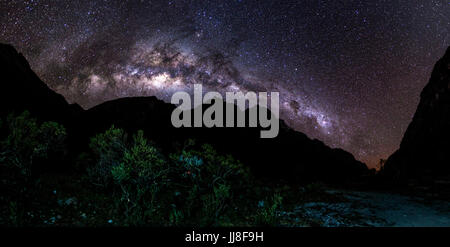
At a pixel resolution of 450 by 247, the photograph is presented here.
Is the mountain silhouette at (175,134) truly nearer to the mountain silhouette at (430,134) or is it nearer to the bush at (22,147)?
the mountain silhouette at (430,134)

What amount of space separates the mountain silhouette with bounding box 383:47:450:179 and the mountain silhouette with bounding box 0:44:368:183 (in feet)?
45.3

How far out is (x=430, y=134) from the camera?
102ft

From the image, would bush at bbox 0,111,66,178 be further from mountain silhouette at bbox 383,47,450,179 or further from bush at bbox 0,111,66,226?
mountain silhouette at bbox 383,47,450,179

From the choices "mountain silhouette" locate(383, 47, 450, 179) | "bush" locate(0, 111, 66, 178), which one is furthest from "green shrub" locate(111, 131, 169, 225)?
"mountain silhouette" locate(383, 47, 450, 179)

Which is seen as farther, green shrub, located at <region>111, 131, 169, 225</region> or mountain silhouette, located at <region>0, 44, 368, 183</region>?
mountain silhouette, located at <region>0, 44, 368, 183</region>

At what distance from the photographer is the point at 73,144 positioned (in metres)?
42.5

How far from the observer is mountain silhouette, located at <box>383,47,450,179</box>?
26461mm

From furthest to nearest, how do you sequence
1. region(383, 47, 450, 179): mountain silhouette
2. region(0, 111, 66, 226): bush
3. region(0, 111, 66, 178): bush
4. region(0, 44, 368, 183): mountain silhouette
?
region(0, 44, 368, 183): mountain silhouette → region(383, 47, 450, 179): mountain silhouette → region(0, 111, 66, 178): bush → region(0, 111, 66, 226): bush

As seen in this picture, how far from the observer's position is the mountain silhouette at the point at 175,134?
136ft

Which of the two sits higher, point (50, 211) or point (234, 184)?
point (234, 184)

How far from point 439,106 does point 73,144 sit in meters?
64.4
